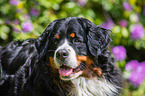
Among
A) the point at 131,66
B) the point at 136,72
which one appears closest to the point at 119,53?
the point at 131,66

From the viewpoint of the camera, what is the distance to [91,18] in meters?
5.34

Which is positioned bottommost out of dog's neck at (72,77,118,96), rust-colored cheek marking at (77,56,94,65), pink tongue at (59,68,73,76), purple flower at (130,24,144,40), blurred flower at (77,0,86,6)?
dog's neck at (72,77,118,96)

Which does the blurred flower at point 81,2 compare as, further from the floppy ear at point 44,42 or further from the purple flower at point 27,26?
the floppy ear at point 44,42

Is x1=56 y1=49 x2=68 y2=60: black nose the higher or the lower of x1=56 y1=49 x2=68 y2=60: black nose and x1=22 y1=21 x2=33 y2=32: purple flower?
the lower

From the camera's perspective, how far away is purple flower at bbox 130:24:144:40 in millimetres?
5457

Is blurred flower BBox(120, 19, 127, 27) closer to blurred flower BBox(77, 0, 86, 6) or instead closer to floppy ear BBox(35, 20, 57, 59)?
blurred flower BBox(77, 0, 86, 6)

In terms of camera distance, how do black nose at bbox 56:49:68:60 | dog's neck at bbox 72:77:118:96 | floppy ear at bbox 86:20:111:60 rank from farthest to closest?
dog's neck at bbox 72:77:118:96 → floppy ear at bbox 86:20:111:60 → black nose at bbox 56:49:68:60

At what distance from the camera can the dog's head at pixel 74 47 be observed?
2.98 meters

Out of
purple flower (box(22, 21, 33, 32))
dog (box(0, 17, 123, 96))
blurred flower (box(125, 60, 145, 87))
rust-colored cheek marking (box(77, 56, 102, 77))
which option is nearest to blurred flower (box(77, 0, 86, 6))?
purple flower (box(22, 21, 33, 32))

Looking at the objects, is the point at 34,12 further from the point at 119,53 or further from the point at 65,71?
the point at 65,71

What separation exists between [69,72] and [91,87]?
0.43 meters

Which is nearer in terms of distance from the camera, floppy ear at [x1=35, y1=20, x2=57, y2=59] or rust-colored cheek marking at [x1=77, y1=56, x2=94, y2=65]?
rust-colored cheek marking at [x1=77, y1=56, x2=94, y2=65]

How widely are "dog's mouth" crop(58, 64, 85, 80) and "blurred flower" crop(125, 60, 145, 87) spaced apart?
8.92 feet

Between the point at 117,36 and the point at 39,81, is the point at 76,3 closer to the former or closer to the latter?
the point at 117,36
